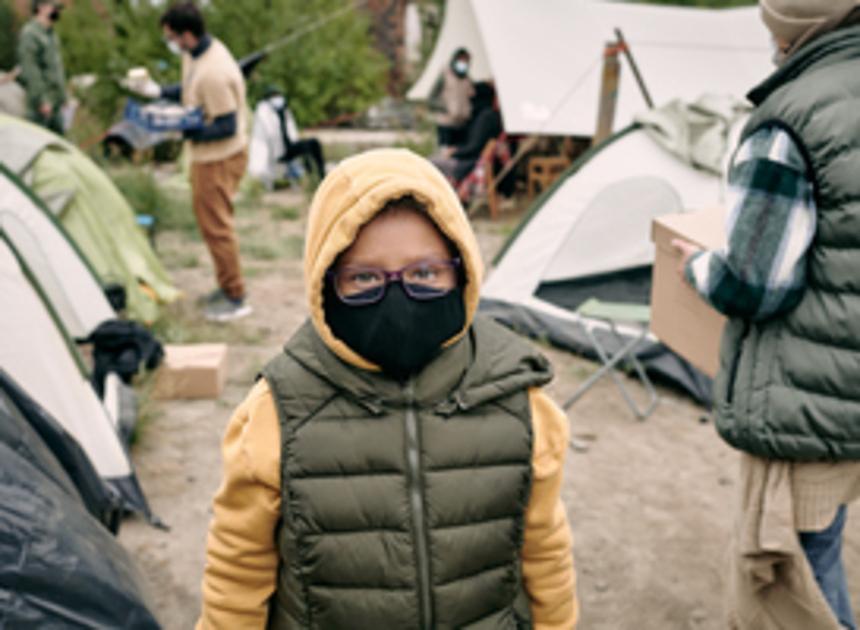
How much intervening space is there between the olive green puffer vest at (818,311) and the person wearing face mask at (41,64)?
309 inches

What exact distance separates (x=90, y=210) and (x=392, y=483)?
15.5 ft

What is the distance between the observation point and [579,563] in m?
3.43

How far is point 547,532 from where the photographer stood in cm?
158

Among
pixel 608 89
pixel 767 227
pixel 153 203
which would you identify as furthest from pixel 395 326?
pixel 153 203

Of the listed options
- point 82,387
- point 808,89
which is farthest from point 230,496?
point 82,387

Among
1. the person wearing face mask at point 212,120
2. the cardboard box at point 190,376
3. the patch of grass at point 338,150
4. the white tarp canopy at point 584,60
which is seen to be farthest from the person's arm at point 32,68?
the cardboard box at point 190,376

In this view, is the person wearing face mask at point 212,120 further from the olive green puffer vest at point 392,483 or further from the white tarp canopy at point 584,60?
the olive green puffer vest at point 392,483

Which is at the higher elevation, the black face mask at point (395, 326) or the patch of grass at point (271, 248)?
the black face mask at point (395, 326)

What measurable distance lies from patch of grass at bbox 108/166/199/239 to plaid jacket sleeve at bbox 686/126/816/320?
635 cm

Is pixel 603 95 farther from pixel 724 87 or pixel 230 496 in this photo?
pixel 230 496

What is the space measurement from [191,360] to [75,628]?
302 centimetres

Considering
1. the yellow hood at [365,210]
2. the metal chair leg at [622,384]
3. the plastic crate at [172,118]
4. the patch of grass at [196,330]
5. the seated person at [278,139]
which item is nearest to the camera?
the yellow hood at [365,210]

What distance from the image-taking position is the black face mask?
55.7 inches

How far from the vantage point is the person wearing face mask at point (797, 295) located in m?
1.80
